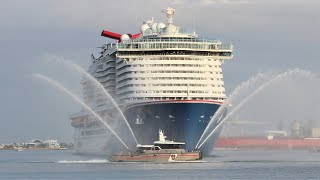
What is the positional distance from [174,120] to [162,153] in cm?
870

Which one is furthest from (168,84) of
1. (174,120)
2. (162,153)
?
(162,153)

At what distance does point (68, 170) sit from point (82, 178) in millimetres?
16876

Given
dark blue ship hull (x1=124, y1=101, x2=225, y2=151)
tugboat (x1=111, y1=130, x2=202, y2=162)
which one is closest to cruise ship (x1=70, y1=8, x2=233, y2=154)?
dark blue ship hull (x1=124, y1=101, x2=225, y2=151)

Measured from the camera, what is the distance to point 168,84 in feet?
401

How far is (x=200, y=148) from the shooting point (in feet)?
402

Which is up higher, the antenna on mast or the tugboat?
the antenna on mast

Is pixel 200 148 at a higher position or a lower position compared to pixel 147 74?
lower

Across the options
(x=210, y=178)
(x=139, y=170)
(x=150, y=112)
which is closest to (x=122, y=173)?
(x=139, y=170)

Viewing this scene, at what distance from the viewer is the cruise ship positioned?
11931 centimetres

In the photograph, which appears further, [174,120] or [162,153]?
[174,120]

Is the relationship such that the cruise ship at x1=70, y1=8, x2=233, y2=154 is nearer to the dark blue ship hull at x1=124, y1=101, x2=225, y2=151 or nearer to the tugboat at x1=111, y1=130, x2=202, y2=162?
the dark blue ship hull at x1=124, y1=101, x2=225, y2=151

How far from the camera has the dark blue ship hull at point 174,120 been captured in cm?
11881

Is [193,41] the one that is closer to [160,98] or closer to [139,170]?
[160,98]

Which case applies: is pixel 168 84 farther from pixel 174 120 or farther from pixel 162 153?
pixel 162 153
